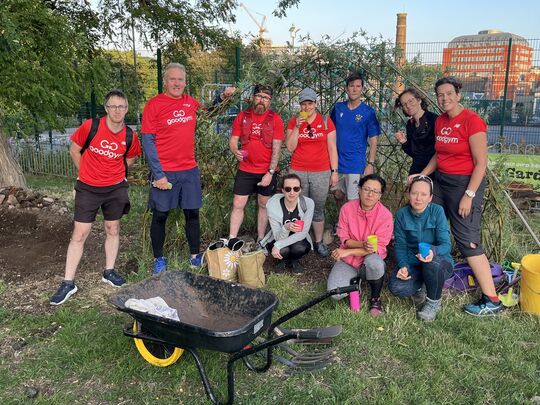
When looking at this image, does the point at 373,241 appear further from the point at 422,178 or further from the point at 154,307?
the point at 154,307

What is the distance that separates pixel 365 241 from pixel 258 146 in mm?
1426

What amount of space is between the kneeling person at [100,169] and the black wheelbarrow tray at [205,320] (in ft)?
3.70

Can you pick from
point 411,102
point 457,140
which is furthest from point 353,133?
point 457,140

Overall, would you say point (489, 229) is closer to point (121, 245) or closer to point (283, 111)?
point (283, 111)

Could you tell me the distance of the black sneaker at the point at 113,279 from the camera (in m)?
4.30

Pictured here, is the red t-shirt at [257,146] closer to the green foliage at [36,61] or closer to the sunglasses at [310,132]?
the sunglasses at [310,132]

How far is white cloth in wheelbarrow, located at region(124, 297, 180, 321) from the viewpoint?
2.80 metres

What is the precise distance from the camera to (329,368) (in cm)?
302

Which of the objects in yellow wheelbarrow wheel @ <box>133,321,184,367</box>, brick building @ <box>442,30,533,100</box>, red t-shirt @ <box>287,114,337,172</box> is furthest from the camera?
brick building @ <box>442,30,533,100</box>

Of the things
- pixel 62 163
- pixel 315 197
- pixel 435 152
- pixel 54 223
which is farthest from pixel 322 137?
pixel 62 163

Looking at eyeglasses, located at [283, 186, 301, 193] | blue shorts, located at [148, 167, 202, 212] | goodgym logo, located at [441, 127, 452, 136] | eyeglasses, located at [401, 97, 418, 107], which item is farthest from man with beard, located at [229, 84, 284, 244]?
goodgym logo, located at [441, 127, 452, 136]

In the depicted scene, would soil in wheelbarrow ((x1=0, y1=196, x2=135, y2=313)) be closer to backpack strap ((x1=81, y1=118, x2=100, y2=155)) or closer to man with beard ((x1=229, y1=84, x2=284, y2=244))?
backpack strap ((x1=81, y1=118, x2=100, y2=155))

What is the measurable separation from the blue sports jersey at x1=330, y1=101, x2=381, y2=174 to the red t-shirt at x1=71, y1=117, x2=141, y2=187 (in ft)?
6.77

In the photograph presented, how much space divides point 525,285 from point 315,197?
6.46 feet
